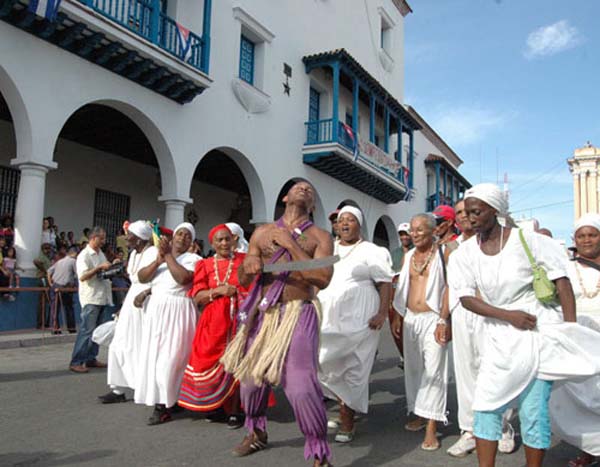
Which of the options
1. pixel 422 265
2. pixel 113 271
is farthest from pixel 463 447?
pixel 113 271

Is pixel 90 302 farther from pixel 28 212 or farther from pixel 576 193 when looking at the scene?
pixel 576 193

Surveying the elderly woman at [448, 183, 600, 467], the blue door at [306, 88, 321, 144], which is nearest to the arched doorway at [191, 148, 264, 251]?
the blue door at [306, 88, 321, 144]

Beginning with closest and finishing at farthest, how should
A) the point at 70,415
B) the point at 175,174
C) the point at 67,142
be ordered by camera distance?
the point at 70,415
the point at 175,174
the point at 67,142

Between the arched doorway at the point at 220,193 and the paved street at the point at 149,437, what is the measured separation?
10040mm

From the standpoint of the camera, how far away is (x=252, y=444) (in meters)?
3.74

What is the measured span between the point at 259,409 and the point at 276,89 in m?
13.1

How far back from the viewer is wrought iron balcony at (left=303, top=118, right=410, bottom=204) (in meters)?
16.6

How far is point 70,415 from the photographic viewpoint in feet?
15.6

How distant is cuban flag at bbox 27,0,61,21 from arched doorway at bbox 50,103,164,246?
3.00 metres

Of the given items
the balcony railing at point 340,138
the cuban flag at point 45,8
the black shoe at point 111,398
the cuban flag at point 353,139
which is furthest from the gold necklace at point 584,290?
the cuban flag at point 353,139

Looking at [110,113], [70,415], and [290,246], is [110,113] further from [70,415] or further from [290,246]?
[290,246]

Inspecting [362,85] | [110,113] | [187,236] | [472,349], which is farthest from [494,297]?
[362,85]

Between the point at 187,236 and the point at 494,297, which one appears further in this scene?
the point at 187,236

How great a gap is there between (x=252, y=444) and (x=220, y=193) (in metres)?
15.8
